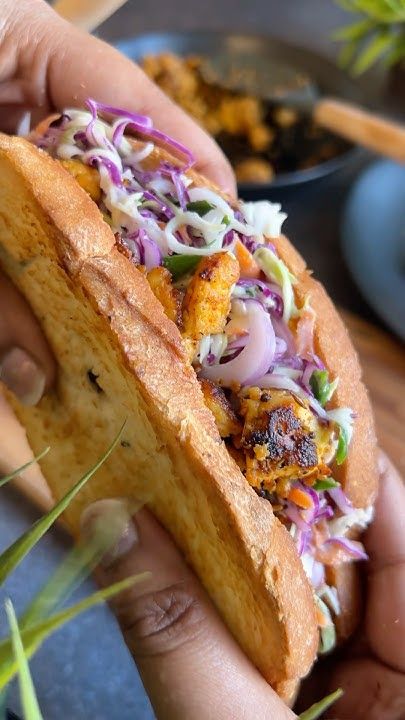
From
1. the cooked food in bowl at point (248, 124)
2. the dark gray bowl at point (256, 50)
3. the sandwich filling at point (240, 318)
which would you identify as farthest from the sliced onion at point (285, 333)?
the dark gray bowl at point (256, 50)

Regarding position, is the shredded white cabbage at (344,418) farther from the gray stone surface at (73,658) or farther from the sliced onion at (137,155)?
the gray stone surface at (73,658)

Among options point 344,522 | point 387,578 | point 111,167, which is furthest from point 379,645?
point 111,167

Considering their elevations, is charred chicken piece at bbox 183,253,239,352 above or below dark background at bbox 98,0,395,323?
above

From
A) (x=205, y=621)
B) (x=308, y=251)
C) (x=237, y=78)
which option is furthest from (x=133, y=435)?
(x=237, y=78)

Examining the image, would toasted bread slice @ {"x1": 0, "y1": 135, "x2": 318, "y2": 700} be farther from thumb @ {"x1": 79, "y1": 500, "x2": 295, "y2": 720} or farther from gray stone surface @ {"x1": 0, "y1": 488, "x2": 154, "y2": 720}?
gray stone surface @ {"x1": 0, "y1": 488, "x2": 154, "y2": 720}

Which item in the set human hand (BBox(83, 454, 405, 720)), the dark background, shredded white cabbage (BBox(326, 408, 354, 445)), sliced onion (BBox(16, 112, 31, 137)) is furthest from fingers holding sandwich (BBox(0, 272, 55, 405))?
the dark background

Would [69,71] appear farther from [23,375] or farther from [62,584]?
[62,584]

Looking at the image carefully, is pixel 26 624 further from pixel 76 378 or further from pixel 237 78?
pixel 237 78
